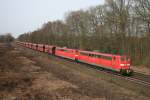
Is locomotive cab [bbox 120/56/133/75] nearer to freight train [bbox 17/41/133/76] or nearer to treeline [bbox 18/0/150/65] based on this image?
freight train [bbox 17/41/133/76]

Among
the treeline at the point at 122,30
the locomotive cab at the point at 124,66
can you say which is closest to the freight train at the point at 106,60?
the locomotive cab at the point at 124,66

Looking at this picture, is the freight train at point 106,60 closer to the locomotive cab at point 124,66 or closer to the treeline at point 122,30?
the locomotive cab at point 124,66

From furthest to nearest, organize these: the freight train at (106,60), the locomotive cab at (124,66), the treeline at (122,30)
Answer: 1. the treeline at (122,30)
2. the freight train at (106,60)
3. the locomotive cab at (124,66)

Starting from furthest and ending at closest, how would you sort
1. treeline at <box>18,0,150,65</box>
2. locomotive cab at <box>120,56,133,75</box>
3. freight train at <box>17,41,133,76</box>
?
treeline at <box>18,0,150,65</box> < freight train at <box>17,41,133,76</box> < locomotive cab at <box>120,56,133,75</box>

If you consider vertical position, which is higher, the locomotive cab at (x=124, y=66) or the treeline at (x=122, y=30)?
the treeline at (x=122, y=30)

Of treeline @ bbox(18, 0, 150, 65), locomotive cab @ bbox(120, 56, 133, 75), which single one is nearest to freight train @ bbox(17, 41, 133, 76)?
locomotive cab @ bbox(120, 56, 133, 75)

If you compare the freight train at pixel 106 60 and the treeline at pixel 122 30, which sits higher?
the treeline at pixel 122 30

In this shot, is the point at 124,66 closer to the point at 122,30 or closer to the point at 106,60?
the point at 106,60

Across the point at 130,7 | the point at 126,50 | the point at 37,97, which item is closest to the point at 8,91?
the point at 37,97

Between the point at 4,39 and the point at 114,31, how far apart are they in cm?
15909

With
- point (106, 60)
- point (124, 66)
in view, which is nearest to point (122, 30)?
point (106, 60)

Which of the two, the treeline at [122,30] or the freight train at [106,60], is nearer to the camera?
the freight train at [106,60]

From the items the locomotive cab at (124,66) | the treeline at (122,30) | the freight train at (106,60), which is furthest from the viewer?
the treeline at (122,30)

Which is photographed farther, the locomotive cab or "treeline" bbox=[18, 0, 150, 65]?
"treeline" bbox=[18, 0, 150, 65]
